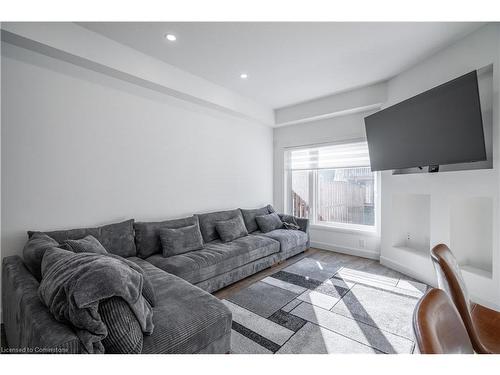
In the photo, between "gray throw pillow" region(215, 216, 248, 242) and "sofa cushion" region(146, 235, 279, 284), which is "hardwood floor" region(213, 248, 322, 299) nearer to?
"sofa cushion" region(146, 235, 279, 284)

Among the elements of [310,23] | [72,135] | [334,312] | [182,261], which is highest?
[310,23]

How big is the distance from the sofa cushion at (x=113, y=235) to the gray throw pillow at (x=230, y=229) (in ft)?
3.94

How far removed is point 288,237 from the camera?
382 centimetres

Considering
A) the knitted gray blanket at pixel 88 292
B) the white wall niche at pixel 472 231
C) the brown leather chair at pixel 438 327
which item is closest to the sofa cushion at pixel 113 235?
the knitted gray blanket at pixel 88 292

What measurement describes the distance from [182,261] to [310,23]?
2.77m

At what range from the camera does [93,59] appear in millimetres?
2393

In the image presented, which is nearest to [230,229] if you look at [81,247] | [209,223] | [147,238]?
[209,223]

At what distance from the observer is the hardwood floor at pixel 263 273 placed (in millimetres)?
2787

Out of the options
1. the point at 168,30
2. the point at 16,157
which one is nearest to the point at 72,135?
the point at 16,157

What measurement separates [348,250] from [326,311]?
2174mm

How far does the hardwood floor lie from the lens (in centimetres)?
279

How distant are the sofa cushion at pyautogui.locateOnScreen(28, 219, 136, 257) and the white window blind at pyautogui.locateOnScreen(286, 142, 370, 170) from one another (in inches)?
136
